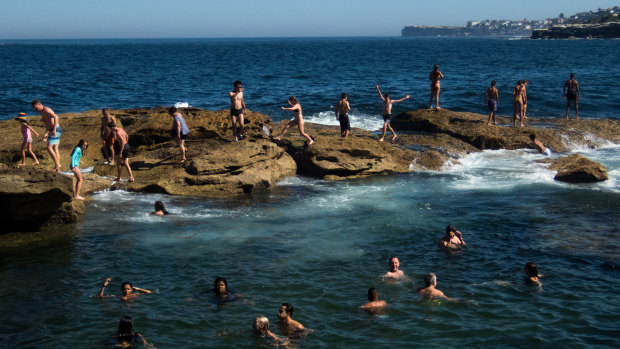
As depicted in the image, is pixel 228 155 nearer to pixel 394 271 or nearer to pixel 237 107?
pixel 237 107

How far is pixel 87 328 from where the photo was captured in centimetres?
990

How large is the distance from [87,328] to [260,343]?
2862 millimetres

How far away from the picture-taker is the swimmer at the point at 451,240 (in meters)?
13.3

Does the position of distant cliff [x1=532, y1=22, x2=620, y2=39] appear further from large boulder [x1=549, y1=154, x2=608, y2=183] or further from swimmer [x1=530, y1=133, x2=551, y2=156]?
large boulder [x1=549, y1=154, x2=608, y2=183]

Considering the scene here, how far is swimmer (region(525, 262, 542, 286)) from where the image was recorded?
11523mm

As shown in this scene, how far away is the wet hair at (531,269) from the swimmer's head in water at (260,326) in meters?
5.20

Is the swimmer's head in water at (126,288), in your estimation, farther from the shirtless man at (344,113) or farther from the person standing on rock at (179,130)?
the shirtless man at (344,113)

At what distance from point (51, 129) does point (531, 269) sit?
12.7 metres

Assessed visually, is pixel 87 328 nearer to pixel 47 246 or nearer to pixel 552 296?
pixel 47 246

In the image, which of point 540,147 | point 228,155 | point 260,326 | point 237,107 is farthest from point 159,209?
point 540,147

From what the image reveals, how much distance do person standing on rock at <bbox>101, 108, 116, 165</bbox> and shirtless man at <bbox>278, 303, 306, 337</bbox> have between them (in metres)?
10.3

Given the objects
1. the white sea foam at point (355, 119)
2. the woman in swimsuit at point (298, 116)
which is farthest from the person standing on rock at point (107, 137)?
the white sea foam at point (355, 119)

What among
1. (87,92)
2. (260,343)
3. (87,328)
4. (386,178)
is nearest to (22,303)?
(87,328)

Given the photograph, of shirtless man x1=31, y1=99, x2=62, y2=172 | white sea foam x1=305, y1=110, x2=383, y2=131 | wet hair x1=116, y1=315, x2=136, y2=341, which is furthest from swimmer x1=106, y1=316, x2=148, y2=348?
white sea foam x1=305, y1=110, x2=383, y2=131
